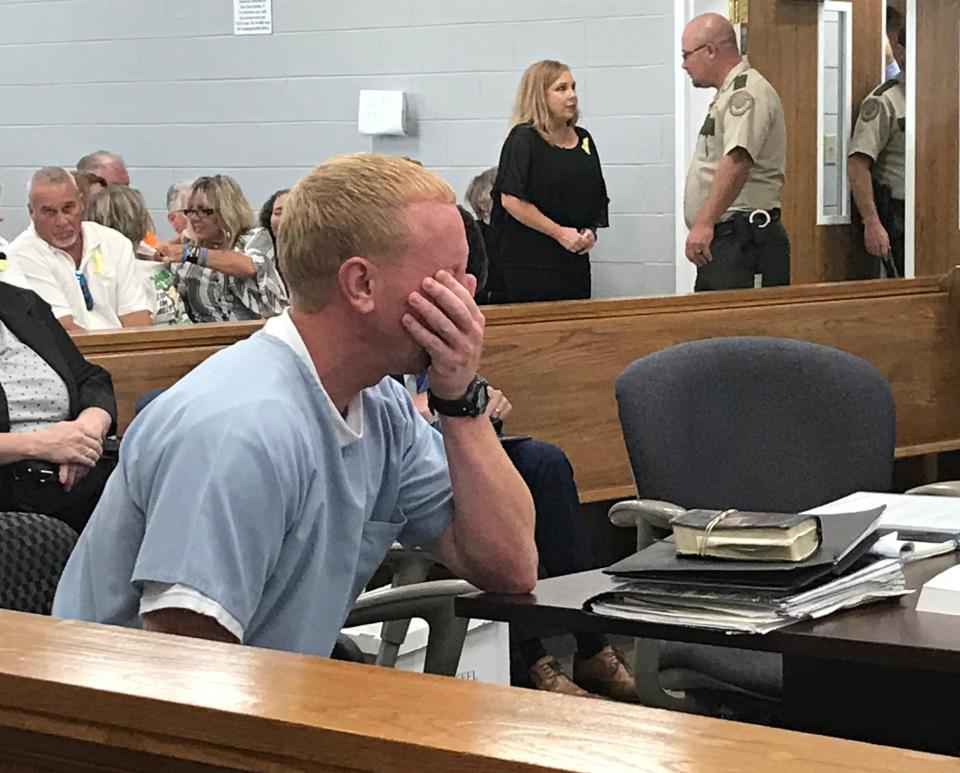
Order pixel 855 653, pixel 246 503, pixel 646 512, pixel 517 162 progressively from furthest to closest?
pixel 517 162 < pixel 646 512 < pixel 246 503 < pixel 855 653

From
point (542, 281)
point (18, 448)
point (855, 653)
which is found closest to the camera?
point (855, 653)

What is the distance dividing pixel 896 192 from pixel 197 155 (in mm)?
3183

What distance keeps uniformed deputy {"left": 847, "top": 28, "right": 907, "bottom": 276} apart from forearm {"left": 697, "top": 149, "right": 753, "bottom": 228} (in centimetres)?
126

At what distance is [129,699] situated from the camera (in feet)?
3.28

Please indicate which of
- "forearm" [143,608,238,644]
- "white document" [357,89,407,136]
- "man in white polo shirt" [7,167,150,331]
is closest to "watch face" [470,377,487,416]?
"forearm" [143,608,238,644]

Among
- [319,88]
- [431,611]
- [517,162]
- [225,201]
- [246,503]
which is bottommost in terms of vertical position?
[431,611]

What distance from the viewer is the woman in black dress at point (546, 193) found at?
5.57 metres

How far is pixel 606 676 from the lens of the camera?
140 inches

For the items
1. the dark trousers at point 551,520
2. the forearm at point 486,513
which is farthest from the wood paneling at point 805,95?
the forearm at point 486,513

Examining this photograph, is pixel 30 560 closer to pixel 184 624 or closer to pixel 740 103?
pixel 184 624

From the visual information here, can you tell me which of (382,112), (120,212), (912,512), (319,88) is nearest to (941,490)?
(912,512)

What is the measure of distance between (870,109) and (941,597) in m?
5.22

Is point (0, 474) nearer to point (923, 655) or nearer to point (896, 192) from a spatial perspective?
point (923, 655)

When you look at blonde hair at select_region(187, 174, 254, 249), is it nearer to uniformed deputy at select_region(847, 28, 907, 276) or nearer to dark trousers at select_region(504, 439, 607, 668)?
dark trousers at select_region(504, 439, 607, 668)
